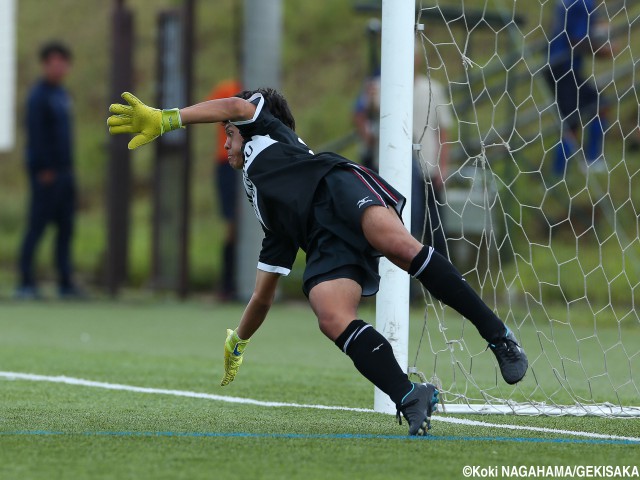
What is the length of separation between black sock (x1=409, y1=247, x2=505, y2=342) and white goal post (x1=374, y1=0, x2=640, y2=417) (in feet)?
1.75

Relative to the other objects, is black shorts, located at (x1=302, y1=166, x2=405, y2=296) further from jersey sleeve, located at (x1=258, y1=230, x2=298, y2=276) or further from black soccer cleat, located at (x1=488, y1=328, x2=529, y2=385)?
black soccer cleat, located at (x1=488, y1=328, x2=529, y2=385)

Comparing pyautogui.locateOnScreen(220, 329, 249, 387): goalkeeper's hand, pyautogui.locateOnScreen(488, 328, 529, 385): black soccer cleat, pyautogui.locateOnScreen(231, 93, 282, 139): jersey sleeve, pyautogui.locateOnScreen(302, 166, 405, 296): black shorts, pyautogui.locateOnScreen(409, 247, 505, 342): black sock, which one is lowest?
pyautogui.locateOnScreen(220, 329, 249, 387): goalkeeper's hand

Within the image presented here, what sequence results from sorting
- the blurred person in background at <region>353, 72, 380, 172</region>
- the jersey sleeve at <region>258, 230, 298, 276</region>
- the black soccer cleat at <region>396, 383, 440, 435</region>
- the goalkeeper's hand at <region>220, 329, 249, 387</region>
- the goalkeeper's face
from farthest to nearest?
the blurred person in background at <region>353, 72, 380, 172</region>
the goalkeeper's hand at <region>220, 329, 249, 387</region>
the jersey sleeve at <region>258, 230, 298, 276</region>
the goalkeeper's face
the black soccer cleat at <region>396, 383, 440, 435</region>

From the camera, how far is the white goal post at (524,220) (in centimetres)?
471

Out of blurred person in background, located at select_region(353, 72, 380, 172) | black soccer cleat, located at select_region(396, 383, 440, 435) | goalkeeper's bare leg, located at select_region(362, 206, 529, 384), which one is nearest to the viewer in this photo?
black soccer cleat, located at select_region(396, 383, 440, 435)

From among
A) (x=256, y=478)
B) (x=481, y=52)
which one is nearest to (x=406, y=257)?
(x=256, y=478)

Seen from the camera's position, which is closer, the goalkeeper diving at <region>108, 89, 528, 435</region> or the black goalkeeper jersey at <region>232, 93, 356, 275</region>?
the goalkeeper diving at <region>108, 89, 528, 435</region>

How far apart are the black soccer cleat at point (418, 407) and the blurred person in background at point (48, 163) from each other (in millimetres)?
7772

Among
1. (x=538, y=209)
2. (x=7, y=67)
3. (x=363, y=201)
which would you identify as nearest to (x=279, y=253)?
(x=363, y=201)

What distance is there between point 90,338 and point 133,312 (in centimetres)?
217

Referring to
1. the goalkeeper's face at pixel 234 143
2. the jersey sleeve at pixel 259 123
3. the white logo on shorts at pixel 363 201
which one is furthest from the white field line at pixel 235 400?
the jersey sleeve at pixel 259 123

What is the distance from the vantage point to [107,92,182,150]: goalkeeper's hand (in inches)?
159

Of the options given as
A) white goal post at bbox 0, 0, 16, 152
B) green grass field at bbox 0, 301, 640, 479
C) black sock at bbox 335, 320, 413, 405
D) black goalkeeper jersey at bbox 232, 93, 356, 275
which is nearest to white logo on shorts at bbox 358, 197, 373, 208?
black goalkeeper jersey at bbox 232, 93, 356, 275

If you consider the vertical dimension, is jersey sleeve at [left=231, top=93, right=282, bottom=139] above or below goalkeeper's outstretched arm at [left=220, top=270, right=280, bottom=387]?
above
